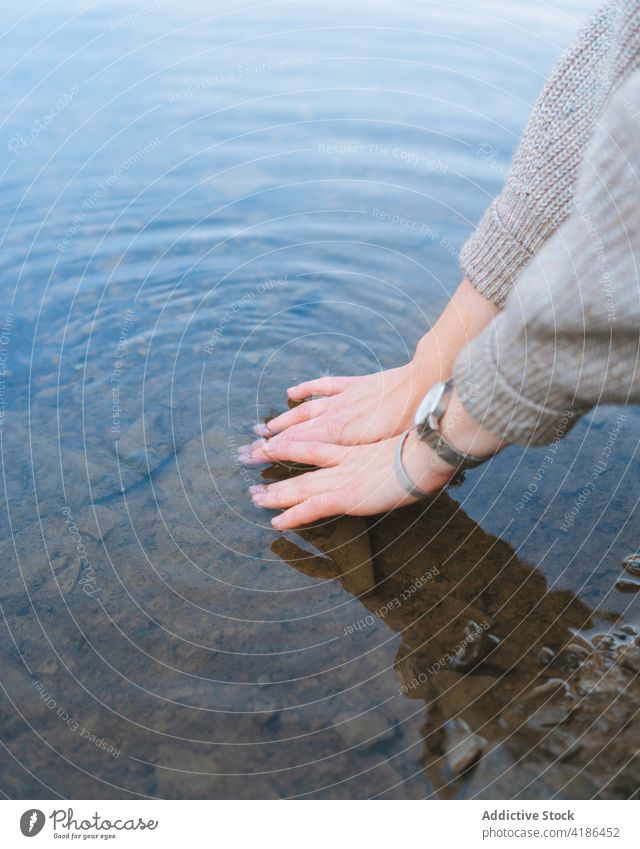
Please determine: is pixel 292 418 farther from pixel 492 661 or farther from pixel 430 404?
pixel 492 661

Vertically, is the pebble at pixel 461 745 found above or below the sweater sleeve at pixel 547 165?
below

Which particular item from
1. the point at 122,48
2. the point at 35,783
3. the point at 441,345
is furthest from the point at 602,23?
the point at 122,48

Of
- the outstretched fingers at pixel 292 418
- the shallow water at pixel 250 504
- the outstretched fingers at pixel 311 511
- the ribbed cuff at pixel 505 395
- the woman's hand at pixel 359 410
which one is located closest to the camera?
the ribbed cuff at pixel 505 395

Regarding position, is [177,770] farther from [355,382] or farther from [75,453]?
[355,382]

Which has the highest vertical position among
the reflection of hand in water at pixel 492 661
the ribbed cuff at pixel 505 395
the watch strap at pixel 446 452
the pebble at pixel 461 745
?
the ribbed cuff at pixel 505 395

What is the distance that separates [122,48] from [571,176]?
3203 mm

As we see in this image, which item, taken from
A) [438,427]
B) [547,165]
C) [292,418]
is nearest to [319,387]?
[292,418]

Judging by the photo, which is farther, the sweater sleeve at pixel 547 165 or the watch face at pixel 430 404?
the watch face at pixel 430 404

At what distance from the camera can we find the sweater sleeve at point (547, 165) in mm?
1399

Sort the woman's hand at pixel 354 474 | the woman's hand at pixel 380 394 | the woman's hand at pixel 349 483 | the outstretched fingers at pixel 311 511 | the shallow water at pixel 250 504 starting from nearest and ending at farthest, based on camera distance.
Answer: the shallow water at pixel 250 504, the woman's hand at pixel 354 474, the woman's hand at pixel 349 483, the outstretched fingers at pixel 311 511, the woman's hand at pixel 380 394

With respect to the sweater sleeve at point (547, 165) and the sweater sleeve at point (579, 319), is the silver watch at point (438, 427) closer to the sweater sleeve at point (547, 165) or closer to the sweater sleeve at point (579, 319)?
the sweater sleeve at point (579, 319)

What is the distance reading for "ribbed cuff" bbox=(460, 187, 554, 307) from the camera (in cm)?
→ 163

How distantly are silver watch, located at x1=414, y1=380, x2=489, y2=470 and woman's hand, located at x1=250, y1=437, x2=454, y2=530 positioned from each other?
2cm

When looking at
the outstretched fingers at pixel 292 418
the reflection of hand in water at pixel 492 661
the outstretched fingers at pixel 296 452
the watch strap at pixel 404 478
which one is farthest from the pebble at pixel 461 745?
the outstretched fingers at pixel 292 418
